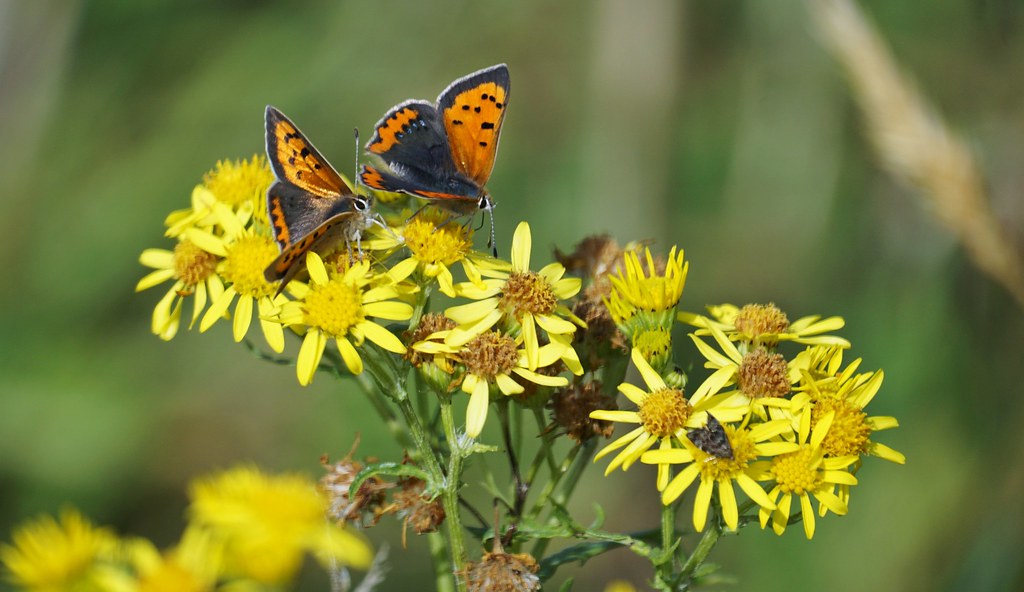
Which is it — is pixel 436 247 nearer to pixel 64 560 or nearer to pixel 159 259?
pixel 159 259

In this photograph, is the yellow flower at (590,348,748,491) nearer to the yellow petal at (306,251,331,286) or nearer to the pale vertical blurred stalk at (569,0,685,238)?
the yellow petal at (306,251,331,286)

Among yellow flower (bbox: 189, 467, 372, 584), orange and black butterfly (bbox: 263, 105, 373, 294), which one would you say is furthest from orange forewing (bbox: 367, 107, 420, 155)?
yellow flower (bbox: 189, 467, 372, 584)

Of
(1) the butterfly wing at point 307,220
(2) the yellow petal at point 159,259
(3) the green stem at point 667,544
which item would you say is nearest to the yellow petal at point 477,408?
(3) the green stem at point 667,544

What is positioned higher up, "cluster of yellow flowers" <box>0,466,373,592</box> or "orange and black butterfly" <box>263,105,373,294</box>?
"orange and black butterfly" <box>263,105,373,294</box>

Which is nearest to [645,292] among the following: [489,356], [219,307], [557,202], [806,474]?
[489,356]

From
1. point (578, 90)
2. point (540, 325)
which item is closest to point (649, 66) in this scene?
point (578, 90)

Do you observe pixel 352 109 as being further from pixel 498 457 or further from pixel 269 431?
pixel 498 457
